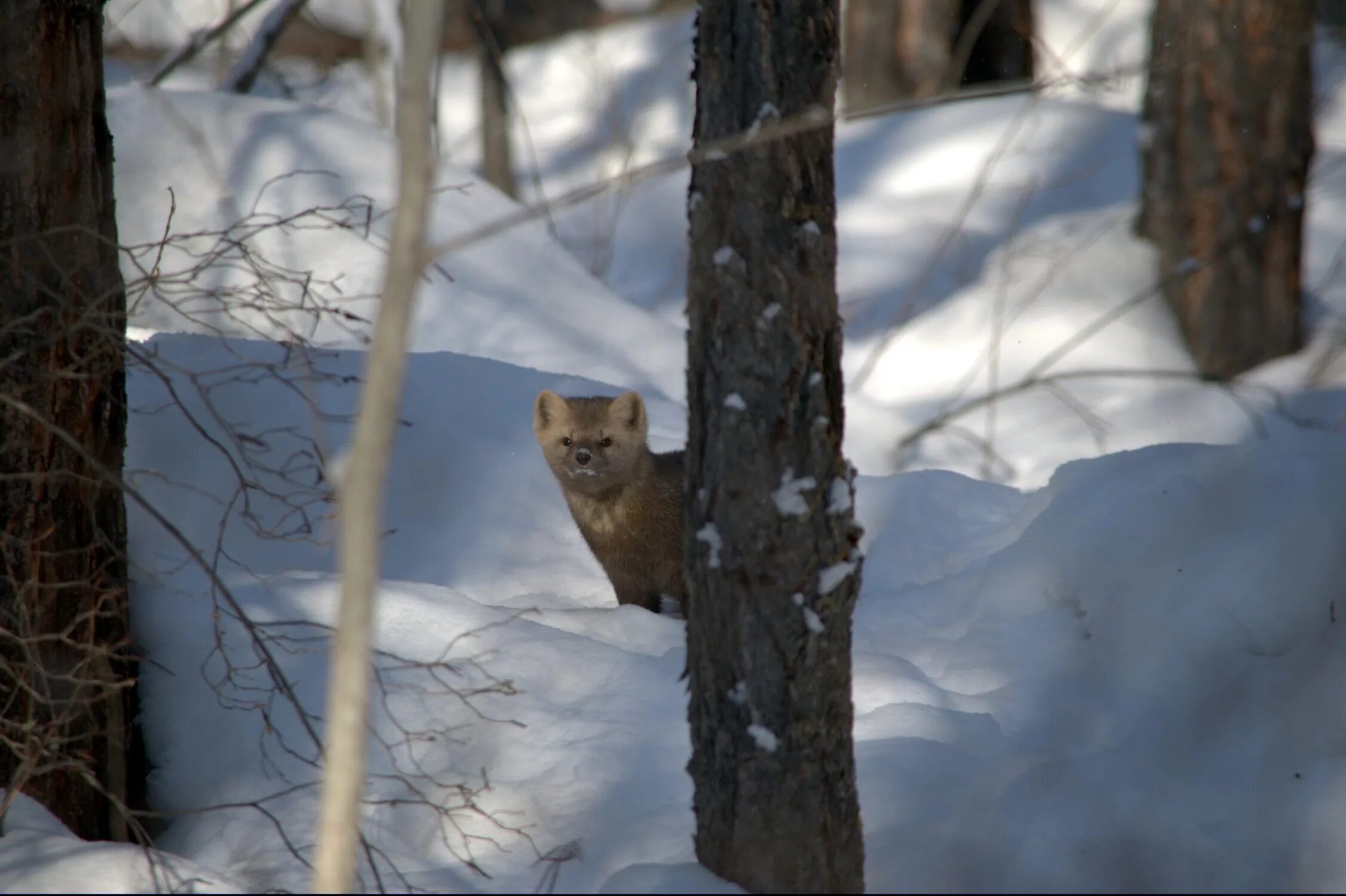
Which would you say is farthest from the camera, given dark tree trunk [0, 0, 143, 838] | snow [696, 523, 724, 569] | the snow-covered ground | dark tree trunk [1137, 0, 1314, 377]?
dark tree trunk [1137, 0, 1314, 377]

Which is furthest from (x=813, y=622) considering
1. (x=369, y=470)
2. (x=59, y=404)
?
(x=59, y=404)

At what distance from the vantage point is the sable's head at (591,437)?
446 centimetres

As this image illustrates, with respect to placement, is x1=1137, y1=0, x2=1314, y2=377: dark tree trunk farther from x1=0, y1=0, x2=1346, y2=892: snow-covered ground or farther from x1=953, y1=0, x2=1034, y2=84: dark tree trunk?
x1=953, y1=0, x2=1034, y2=84: dark tree trunk

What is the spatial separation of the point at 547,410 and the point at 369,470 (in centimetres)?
298

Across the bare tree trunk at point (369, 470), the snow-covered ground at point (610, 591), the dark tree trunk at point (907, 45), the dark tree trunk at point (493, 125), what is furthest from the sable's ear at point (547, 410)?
the dark tree trunk at point (907, 45)

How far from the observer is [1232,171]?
733 centimetres

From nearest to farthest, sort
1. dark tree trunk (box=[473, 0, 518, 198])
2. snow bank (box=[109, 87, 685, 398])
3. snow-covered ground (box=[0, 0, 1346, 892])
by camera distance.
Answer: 1. snow-covered ground (box=[0, 0, 1346, 892])
2. snow bank (box=[109, 87, 685, 398])
3. dark tree trunk (box=[473, 0, 518, 198])

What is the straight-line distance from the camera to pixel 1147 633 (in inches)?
140

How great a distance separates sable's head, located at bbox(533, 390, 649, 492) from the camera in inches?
176

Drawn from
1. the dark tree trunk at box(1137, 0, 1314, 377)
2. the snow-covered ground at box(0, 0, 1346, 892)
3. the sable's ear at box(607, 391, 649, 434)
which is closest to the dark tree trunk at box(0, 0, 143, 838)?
the snow-covered ground at box(0, 0, 1346, 892)

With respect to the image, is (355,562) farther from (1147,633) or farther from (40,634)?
(1147,633)

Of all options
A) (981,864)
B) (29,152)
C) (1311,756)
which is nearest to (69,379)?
(29,152)

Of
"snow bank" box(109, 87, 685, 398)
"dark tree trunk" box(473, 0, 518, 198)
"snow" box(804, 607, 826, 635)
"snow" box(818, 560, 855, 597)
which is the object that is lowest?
"snow" box(804, 607, 826, 635)

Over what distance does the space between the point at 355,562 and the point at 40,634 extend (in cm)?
178
